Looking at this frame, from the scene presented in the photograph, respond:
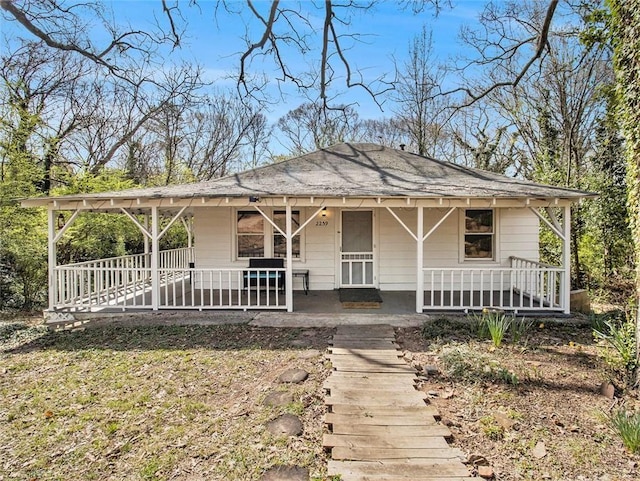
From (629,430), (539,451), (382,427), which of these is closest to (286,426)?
(382,427)

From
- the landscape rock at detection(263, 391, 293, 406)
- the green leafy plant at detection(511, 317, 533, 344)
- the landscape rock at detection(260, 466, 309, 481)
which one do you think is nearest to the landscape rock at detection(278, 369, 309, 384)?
the landscape rock at detection(263, 391, 293, 406)

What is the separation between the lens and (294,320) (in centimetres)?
744

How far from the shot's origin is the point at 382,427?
3.67 metres

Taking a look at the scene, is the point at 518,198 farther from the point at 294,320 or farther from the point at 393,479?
the point at 393,479

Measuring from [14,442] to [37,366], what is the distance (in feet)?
7.66

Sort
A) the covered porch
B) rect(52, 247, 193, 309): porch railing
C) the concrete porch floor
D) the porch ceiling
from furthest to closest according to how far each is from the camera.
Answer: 1. rect(52, 247, 193, 309): porch railing
2. the covered porch
3. the porch ceiling
4. the concrete porch floor

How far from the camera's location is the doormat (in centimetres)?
846

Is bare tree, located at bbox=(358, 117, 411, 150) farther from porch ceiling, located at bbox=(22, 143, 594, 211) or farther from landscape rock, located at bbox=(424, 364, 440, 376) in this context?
landscape rock, located at bbox=(424, 364, 440, 376)

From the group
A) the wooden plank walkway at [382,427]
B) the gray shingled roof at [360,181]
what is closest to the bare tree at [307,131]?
the gray shingled roof at [360,181]

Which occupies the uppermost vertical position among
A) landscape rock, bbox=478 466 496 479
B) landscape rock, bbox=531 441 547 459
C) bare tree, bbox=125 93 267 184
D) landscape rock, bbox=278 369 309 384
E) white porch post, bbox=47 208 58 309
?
bare tree, bbox=125 93 267 184

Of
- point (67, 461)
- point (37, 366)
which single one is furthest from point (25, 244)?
point (67, 461)

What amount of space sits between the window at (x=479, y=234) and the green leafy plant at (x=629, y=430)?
6729 millimetres

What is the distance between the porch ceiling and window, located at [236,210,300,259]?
1.07 meters

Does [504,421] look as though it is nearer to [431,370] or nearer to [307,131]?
[431,370]
